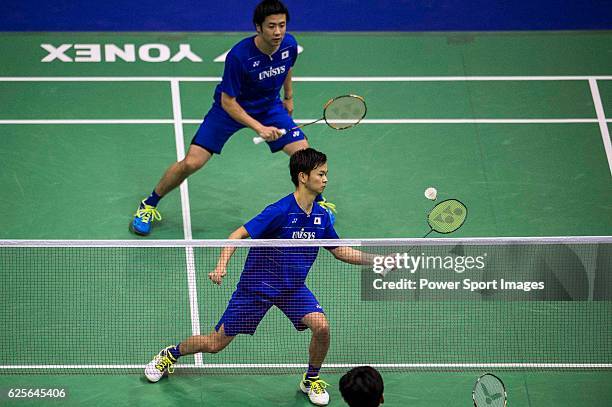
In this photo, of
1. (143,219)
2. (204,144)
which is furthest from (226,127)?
(143,219)

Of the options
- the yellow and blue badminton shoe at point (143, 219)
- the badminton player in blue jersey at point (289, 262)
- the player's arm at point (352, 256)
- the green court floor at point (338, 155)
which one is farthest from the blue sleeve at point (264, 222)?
the yellow and blue badminton shoe at point (143, 219)

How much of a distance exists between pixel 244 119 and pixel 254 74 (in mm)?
411

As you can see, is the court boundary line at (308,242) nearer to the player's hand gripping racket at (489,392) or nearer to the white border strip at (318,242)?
the white border strip at (318,242)

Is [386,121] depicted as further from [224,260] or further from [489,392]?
[489,392]

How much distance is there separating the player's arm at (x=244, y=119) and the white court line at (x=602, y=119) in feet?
12.6

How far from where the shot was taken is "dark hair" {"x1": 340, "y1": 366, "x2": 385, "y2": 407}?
5.76 meters

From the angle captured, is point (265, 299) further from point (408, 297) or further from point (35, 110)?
point (35, 110)

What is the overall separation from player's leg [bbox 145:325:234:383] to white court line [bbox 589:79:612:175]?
5.11m

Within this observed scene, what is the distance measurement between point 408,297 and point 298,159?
1345 mm

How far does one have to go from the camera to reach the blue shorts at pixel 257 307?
26.2ft

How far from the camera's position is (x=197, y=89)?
12375mm

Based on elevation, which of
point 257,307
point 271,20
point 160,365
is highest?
point 271,20

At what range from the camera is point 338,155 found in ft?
37.6

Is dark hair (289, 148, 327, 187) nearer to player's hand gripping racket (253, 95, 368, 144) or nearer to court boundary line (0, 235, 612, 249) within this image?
court boundary line (0, 235, 612, 249)
